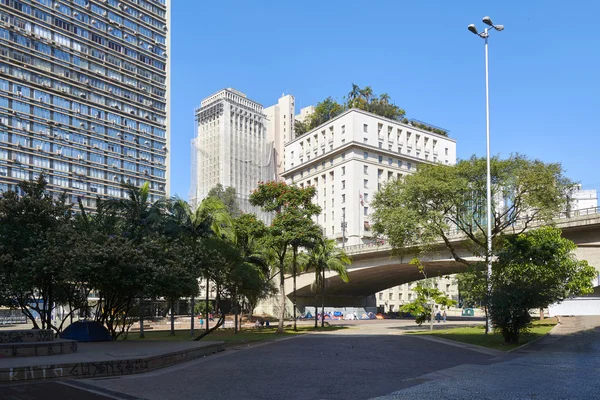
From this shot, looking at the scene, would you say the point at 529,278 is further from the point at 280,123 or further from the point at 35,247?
the point at 280,123

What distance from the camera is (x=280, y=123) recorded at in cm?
16350

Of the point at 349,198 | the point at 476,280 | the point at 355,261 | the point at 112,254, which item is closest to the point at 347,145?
the point at 349,198

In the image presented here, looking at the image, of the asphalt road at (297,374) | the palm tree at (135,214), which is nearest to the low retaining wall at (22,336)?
the asphalt road at (297,374)

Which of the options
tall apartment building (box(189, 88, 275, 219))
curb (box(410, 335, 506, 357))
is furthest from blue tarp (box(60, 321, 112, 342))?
tall apartment building (box(189, 88, 275, 219))

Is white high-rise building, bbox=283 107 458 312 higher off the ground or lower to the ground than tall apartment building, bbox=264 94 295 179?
lower

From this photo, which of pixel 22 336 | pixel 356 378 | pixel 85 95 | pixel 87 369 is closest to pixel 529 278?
pixel 356 378

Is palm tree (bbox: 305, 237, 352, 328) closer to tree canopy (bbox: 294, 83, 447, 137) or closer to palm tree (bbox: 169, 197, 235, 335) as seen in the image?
palm tree (bbox: 169, 197, 235, 335)

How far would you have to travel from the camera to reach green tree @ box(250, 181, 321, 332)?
37.1 m

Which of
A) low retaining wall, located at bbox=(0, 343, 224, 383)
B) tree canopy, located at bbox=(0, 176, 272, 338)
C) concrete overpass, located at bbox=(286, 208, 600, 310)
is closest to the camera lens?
low retaining wall, located at bbox=(0, 343, 224, 383)

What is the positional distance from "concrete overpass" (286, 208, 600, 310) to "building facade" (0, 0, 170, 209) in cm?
3773

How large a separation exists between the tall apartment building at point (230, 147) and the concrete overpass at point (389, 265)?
49.5 meters

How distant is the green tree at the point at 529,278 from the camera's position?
24.1m

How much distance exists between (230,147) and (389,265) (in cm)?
8432

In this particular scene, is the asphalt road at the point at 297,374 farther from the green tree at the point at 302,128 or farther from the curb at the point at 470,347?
the green tree at the point at 302,128
